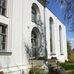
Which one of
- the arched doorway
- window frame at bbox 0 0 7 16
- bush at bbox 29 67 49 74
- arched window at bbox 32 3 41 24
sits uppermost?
arched window at bbox 32 3 41 24

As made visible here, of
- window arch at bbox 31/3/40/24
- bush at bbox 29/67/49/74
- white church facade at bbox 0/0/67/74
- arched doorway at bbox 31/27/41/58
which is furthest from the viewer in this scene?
window arch at bbox 31/3/40/24

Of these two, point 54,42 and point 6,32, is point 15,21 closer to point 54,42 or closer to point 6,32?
point 6,32

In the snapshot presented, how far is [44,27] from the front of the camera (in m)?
26.3

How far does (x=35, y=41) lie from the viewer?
24.5 meters

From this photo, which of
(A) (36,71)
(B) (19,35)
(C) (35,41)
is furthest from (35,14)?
(A) (36,71)

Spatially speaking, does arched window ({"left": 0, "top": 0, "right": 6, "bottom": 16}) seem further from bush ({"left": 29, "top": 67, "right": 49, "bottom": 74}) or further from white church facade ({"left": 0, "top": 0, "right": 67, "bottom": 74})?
bush ({"left": 29, "top": 67, "right": 49, "bottom": 74})

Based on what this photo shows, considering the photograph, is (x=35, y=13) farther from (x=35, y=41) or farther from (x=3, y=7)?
(x=3, y=7)

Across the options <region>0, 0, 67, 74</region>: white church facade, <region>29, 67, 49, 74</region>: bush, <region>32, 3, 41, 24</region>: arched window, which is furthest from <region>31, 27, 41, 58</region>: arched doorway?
<region>29, 67, 49, 74</region>: bush

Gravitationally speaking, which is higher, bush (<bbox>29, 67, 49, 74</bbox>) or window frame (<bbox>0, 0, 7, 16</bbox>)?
window frame (<bbox>0, 0, 7, 16</bbox>)

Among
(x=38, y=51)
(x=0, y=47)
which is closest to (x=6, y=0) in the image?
(x=0, y=47)

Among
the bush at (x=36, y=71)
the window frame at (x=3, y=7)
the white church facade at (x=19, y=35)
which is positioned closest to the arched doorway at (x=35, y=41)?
the white church facade at (x=19, y=35)

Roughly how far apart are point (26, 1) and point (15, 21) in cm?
351

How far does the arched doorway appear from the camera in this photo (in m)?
23.8

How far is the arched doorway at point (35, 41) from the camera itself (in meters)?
23.8
